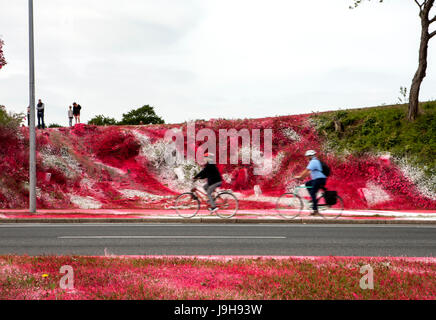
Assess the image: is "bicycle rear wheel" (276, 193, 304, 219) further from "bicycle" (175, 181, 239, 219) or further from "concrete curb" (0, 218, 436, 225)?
"bicycle" (175, 181, 239, 219)

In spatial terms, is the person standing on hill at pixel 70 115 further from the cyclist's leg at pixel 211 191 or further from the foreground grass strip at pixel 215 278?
the foreground grass strip at pixel 215 278

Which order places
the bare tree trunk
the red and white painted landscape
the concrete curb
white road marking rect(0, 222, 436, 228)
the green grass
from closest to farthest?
1. white road marking rect(0, 222, 436, 228)
2. the concrete curb
3. the red and white painted landscape
4. the green grass
5. the bare tree trunk

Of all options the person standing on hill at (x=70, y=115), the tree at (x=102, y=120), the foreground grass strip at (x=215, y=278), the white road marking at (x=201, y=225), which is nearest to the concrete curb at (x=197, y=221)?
the white road marking at (x=201, y=225)

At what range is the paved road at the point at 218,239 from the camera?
8.92m

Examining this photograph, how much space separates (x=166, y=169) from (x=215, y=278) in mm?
22320

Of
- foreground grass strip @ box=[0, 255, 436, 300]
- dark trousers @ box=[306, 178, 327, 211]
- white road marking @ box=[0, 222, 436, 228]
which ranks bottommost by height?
white road marking @ box=[0, 222, 436, 228]

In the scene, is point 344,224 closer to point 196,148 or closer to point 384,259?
point 384,259

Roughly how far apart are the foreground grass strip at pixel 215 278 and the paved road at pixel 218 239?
178 cm

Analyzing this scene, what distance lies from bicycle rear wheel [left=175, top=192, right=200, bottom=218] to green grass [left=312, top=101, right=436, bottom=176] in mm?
13905

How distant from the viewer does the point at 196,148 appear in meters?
29.2

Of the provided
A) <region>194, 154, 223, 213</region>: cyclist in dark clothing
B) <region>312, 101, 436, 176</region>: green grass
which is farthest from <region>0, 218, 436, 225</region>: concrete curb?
<region>312, 101, 436, 176</region>: green grass

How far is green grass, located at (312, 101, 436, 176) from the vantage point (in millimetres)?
24625

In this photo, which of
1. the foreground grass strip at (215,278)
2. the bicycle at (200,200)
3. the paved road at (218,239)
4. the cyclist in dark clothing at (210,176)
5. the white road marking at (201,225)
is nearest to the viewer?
the foreground grass strip at (215,278)

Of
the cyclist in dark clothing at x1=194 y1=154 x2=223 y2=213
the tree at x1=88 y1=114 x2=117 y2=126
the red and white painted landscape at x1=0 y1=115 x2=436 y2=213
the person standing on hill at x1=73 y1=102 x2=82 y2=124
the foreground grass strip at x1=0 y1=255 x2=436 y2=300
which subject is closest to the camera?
the foreground grass strip at x1=0 y1=255 x2=436 y2=300
